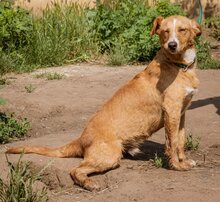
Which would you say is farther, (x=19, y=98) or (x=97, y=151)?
(x=19, y=98)

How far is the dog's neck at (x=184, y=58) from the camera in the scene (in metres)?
5.50

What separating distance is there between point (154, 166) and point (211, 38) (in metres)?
7.41

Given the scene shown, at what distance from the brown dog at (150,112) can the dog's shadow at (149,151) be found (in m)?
0.29

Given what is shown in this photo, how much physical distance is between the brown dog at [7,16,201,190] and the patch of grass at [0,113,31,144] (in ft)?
3.89

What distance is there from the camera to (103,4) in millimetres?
12039

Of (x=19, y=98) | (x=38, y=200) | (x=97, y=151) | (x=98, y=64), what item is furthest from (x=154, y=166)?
(x=98, y=64)

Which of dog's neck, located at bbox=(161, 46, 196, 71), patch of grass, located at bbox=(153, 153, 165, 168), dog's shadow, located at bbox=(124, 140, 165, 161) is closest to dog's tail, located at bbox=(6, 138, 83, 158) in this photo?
dog's shadow, located at bbox=(124, 140, 165, 161)

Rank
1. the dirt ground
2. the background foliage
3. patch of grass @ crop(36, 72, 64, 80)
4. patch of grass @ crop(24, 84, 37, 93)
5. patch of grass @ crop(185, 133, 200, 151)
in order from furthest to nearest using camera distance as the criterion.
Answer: the background foliage, patch of grass @ crop(36, 72, 64, 80), patch of grass @ crop(24, 84, 37, 93), patch of grass @ crop(185, 133, 200, 151), the dirt ground

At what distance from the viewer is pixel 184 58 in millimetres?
5508

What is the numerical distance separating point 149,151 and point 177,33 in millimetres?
1582

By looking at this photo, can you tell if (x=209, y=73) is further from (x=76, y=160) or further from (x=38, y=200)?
(x=38, y=200)

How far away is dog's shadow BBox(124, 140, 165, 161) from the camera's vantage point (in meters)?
6.07

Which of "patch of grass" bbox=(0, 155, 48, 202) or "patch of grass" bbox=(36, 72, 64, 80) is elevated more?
"patch of grass" bbox=(0, 155, 48, 202)

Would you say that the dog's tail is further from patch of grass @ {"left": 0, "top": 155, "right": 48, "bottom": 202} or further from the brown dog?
patch of grass @ {"left": 0, "top": 155, "right": 48, "bottom": 202}
